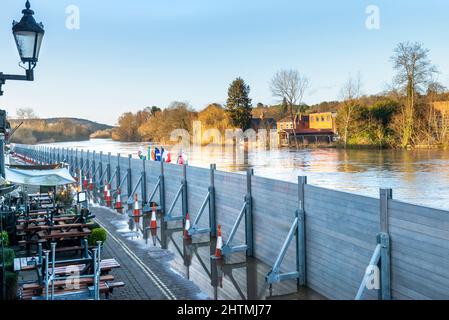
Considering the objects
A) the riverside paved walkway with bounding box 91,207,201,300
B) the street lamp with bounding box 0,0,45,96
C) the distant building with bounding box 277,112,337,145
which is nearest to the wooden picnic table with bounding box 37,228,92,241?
the riverside paved walkway with bounding box 91,207,201,300

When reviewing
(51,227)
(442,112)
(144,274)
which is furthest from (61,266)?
(442,112)

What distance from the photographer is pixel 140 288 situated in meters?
8.84

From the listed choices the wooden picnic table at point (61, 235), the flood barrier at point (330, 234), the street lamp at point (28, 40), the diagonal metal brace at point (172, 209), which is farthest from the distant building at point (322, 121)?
the street lamp at point (28, 40)

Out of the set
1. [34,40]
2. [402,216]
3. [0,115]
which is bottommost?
[402,216]

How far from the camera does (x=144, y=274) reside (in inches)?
384

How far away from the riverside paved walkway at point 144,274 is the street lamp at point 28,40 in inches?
169

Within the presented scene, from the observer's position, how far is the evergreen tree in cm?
9344

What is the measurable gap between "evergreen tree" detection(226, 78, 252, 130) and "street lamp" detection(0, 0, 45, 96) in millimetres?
87919

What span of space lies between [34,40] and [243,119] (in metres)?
88.9

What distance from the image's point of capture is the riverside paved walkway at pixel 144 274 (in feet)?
27.9

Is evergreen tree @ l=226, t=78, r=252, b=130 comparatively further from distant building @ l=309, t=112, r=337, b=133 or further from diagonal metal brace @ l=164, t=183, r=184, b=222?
diagonal metal brace @ l=164, t=183, r=184, b=222

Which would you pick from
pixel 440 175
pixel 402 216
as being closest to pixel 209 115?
pixel 440 175

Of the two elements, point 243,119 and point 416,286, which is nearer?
point 416,286

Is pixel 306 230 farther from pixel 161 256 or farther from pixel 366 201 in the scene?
pixel 161 256
